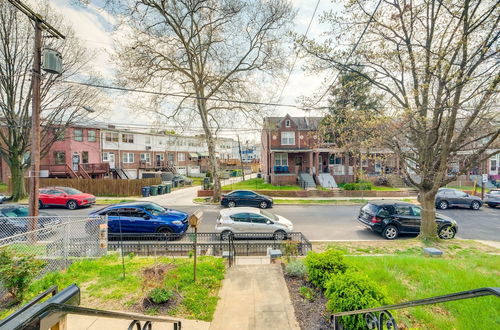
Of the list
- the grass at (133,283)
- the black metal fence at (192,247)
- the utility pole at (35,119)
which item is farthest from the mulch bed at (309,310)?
the utility pole at (35,119)

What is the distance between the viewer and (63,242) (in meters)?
7.59

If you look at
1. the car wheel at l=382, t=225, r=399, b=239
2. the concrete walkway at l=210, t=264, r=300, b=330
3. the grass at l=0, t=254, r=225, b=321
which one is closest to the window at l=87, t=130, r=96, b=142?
the grass at l=0, t=254, r=225, b=321

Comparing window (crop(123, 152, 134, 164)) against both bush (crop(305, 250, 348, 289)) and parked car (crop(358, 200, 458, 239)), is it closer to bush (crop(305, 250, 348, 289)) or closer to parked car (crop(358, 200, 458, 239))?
parked car (crop(358, 200, 458, 239))

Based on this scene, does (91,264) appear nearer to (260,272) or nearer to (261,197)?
(260,272)

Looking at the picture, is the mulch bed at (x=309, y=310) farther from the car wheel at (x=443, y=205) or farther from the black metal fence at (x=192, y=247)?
the car wheel at (x=443, y=205)

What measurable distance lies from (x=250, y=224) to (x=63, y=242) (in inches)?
267

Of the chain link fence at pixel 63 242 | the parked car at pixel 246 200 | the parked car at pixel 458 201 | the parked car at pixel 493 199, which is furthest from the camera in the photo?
the parked car at pixel 246 200

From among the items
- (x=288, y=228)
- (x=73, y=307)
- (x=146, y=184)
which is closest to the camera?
(x=73, y=307)

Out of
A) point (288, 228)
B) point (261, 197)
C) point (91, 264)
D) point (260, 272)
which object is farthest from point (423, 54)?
point (91, 264)

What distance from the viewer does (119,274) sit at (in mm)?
6574

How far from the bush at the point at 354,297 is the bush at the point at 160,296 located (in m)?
3.43

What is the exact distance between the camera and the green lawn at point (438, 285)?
4047mm

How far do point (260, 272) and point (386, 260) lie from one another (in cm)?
372

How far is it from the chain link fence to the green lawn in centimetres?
856
